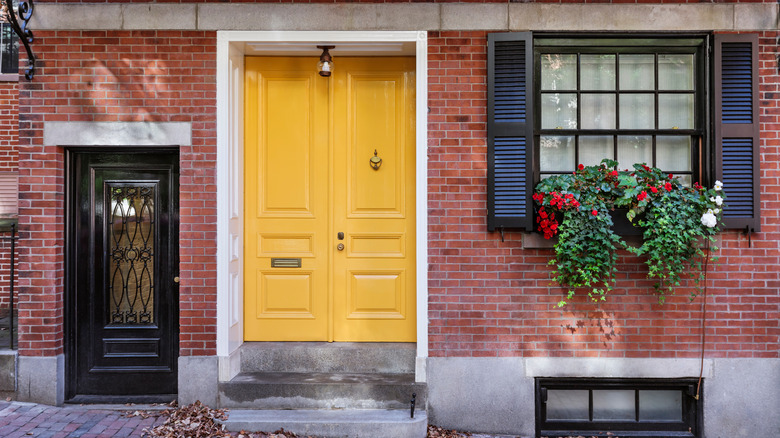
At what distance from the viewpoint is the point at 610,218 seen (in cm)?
460

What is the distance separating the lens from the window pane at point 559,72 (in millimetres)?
4992

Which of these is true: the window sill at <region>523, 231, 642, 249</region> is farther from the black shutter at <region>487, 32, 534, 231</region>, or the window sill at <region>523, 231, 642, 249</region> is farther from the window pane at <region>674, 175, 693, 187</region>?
the window pane at <region>674, 175, 693, 187</region>

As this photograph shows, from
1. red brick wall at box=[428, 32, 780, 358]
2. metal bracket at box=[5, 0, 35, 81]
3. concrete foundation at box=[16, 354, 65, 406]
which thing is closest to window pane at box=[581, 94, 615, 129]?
red brick wall at box=[428, 32, 780, 358]

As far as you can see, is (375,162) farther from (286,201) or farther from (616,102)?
(616,102)

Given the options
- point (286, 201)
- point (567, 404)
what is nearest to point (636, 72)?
point (567, 404)

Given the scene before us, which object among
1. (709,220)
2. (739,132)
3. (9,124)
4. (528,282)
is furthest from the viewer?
(9,124)

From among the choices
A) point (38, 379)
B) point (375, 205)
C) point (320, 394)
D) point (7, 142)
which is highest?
point (7, 142)

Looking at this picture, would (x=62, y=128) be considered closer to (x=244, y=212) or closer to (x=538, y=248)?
(x=244, y=212)

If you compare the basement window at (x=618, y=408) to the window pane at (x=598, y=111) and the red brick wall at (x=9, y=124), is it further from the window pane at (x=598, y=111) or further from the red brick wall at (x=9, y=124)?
the red brick wall at (x=9, y=124)

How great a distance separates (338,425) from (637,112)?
151 inches

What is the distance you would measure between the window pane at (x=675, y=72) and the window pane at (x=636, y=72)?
9 cm

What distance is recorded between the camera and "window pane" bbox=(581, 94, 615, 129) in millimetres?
5004

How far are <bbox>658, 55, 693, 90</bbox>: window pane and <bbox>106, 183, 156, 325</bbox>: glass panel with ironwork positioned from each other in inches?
191

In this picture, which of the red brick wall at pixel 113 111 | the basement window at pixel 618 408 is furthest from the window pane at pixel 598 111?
the red brick wall at pixel 113 111
